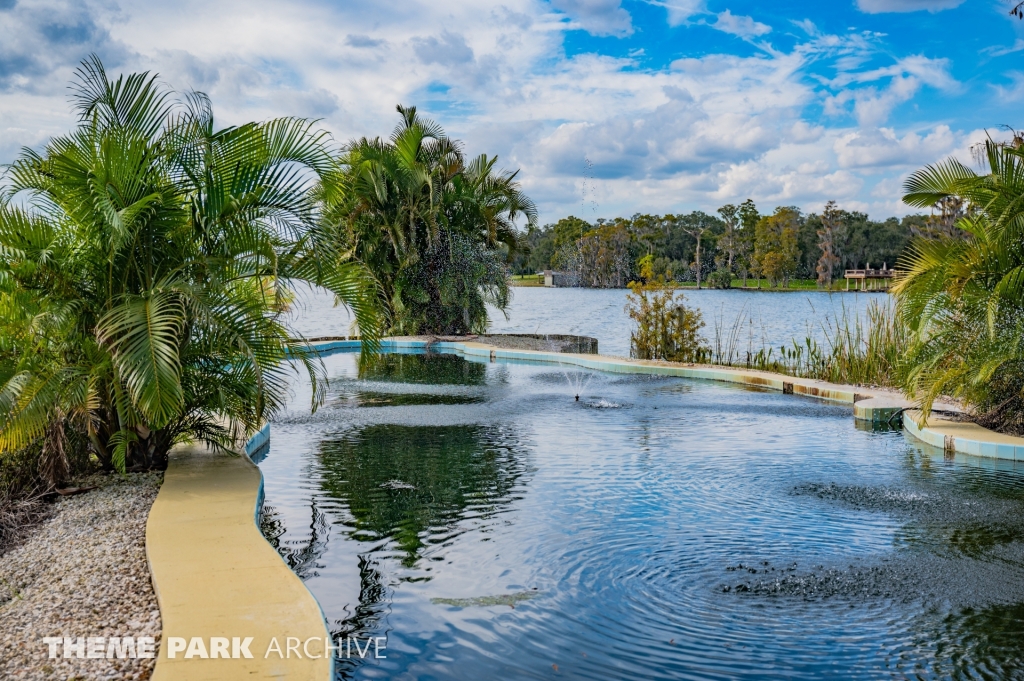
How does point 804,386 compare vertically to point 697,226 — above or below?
below

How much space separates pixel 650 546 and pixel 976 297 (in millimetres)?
4932

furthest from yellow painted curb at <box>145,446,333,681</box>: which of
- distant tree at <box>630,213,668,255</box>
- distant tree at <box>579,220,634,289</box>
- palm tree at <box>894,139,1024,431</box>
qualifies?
distant tree at <box>630,213,668,255</box>

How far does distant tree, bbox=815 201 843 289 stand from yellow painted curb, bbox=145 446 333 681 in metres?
60.9

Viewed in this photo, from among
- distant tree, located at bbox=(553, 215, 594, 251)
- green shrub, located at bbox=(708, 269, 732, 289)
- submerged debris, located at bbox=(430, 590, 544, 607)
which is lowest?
submerged debris, located at bbox=(430, 590, 544, 607)

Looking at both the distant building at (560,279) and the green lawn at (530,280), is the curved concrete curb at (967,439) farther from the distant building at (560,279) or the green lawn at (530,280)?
the green lawn at (530,280)

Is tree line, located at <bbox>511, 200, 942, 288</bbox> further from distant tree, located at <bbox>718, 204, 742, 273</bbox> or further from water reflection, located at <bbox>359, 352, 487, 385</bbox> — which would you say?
water reflection, located at <bbox>359, 352, 487, 385</bbox>

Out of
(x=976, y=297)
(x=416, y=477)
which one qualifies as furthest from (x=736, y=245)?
(x=416, y=477)

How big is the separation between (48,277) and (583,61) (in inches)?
533

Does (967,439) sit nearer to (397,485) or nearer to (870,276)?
(397,485)

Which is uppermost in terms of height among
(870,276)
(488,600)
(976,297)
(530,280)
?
(530,280)

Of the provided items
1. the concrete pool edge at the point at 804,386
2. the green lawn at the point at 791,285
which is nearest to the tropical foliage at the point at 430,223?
the concrete pool edge at the point at 804,386

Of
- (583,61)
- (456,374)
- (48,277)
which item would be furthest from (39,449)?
(583,61)

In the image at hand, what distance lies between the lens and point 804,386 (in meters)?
11.8

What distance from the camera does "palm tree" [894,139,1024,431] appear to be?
8.12 metres
